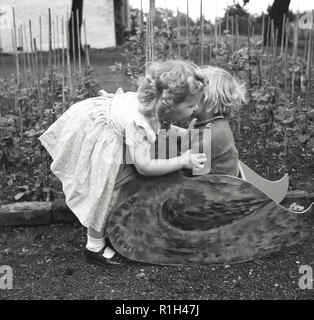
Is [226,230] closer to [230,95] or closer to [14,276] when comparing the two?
[230,95]

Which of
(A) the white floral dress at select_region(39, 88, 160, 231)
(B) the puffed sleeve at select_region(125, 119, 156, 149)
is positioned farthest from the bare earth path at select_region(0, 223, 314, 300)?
(B) the puffed sleeve at select_region(125, 119, 156, 149)

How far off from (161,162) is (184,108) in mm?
285

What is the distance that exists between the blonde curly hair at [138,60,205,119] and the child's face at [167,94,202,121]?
2cm

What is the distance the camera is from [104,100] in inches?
110

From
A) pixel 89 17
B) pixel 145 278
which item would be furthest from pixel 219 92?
pixel 89 17

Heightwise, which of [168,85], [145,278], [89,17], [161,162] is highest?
[89,17]

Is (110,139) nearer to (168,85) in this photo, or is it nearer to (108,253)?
(168,85)

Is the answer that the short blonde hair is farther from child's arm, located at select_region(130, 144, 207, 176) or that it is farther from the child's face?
child's arm, located at select_region(130, 144, 207, 176)

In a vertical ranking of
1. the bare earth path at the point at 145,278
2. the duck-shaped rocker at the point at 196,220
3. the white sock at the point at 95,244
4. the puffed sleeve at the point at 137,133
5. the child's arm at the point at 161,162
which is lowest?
the bare earth path at the point at 145,278

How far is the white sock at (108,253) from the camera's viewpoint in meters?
2.70

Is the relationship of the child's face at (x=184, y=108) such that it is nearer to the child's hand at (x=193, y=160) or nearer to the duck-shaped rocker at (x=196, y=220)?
the child's hand at (x=193, y=160)

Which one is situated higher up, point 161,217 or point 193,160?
point 193,160

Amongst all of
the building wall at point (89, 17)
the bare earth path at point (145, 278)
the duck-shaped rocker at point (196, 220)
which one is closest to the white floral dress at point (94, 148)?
the duck-shaped rocker at point (196, 220)

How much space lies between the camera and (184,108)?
248 centimetres
